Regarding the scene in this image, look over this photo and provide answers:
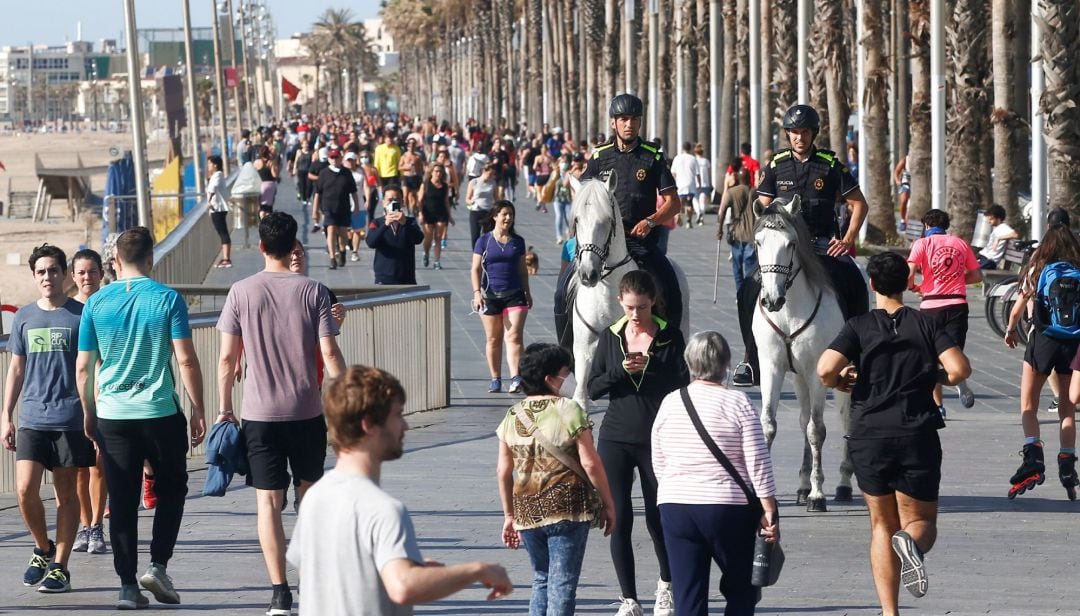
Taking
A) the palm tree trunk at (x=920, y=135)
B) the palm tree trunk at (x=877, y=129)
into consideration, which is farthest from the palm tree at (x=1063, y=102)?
the palm tree trunk at (x=877, y=129)

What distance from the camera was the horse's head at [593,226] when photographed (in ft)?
38.1

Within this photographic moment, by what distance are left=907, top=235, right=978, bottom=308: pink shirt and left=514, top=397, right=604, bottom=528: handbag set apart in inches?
333

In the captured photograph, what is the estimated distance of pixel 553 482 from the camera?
7367mm

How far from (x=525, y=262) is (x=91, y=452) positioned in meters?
8.03

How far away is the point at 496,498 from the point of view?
38.6 feet

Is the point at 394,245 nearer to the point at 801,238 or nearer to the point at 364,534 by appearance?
the point at 801,238

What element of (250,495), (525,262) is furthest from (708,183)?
(250,495)

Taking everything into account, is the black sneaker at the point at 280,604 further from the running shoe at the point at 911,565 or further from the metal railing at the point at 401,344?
the metal railing at the point at 401,344

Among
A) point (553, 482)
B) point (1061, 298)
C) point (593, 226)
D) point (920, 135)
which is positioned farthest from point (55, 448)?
point (920, 135)

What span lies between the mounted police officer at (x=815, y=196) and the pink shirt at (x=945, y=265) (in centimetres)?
328

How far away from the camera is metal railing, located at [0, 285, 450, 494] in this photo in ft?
45.2

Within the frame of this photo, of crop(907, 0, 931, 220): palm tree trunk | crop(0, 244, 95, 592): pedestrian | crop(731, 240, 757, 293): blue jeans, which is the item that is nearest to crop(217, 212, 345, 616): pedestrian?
crop(0, 244, 95, 592): pedestrian

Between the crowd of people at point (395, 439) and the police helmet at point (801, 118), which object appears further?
the police helmet at point (801, 118)

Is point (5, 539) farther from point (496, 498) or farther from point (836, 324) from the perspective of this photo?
point (836, 324)
